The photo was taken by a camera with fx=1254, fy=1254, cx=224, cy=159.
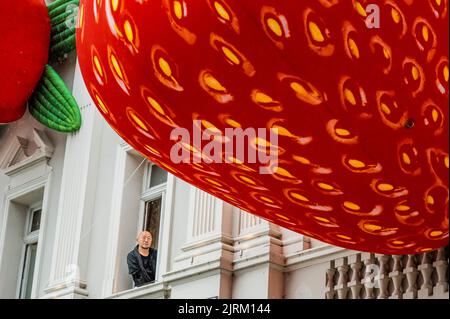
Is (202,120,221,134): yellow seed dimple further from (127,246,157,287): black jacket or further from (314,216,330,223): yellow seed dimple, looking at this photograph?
(127,246,157,287): black jacket

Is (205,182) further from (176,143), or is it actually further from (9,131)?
(9,131)

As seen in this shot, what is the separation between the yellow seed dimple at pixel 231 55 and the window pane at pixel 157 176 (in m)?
5.73

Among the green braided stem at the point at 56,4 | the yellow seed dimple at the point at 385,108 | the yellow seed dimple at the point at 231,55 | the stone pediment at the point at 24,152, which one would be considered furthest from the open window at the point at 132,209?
the yellow seed dimple at the point at 231,55

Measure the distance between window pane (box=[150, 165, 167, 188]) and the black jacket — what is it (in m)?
0.73

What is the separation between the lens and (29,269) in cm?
1271

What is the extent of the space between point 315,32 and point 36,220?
7.54m

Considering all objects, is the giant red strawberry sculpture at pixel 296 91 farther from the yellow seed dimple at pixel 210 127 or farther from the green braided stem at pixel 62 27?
the green braided stem at pixel 62 27

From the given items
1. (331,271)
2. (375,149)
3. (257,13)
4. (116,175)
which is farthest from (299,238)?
(257,13)

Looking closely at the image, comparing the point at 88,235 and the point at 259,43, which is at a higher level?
the point at 88,235

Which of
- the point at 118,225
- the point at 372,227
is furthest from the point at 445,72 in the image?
the point at 118,225

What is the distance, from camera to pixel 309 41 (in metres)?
5.82

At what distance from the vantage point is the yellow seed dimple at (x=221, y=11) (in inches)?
228

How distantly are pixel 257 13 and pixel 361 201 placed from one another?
1.38 metres

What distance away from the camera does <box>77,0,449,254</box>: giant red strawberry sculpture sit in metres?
5.84
